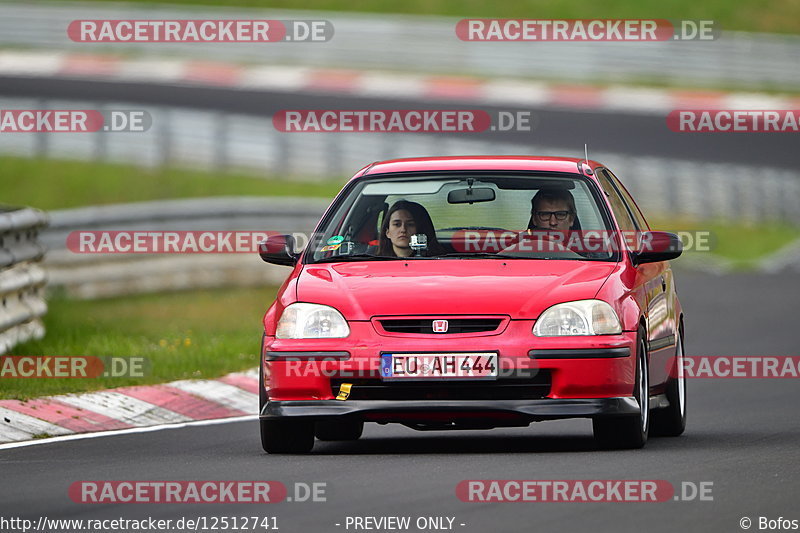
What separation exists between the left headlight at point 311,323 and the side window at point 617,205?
187cm

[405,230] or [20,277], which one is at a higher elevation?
[405,230]

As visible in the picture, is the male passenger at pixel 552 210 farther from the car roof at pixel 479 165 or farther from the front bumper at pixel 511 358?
the front bumper at pixel 511 358

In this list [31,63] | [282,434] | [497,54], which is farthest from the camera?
[497,54]

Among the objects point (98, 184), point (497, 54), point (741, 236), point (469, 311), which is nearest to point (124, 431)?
point (469, 311)

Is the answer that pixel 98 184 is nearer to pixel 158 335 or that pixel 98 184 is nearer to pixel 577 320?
pixel 158 335

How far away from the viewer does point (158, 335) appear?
16.6 metres

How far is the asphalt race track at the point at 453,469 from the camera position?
7.55 m

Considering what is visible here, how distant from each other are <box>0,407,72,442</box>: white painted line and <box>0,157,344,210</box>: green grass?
16522 millimetres

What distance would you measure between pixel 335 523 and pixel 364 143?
25.6 m

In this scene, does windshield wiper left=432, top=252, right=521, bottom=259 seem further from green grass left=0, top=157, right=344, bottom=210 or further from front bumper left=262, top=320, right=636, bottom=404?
green grass left=0, top=157, right=344, bottom=210

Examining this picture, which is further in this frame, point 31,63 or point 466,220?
point 31,63

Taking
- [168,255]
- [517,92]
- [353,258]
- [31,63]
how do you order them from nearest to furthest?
[353,258], [168,255], [31,63], [517,92]

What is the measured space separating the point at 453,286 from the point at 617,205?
1.82 metres

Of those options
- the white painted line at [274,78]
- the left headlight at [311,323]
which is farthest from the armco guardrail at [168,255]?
the white painted line at [274,78]
